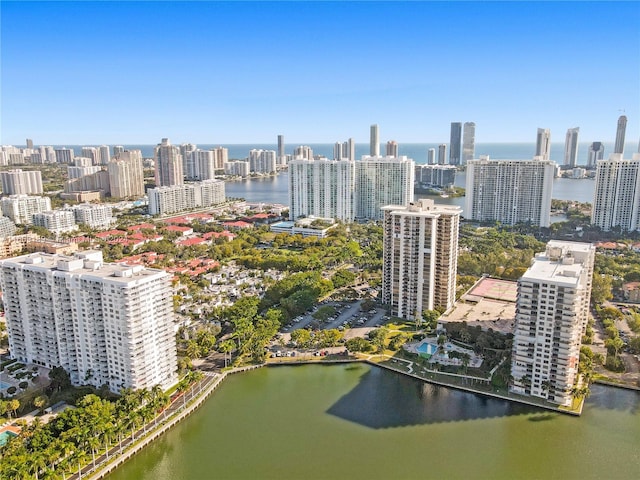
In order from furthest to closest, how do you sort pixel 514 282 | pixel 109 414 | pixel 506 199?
pixel 506 199 → pixel 514 282 → pixel 109 414

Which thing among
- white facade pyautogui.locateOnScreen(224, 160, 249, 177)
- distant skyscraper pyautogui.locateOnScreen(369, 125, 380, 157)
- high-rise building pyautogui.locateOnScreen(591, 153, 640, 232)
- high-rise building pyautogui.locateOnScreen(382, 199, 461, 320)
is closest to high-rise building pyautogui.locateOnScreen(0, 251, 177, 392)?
high-rise building pyautogui.locateOnScreen(382, 199, 461, 320)

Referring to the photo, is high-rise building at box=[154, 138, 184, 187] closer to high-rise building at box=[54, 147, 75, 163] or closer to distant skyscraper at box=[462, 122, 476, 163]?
high-rise building at box=[54, 147, 75, 163]

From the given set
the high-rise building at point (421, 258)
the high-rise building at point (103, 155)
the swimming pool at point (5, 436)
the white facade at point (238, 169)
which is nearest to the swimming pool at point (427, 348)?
the high-rise building at point (421, 258)

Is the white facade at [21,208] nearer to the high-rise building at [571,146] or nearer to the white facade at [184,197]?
the white facade at [184,197]

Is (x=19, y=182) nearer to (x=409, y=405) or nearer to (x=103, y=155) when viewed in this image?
(x=103, y=155)

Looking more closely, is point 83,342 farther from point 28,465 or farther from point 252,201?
point 252,201

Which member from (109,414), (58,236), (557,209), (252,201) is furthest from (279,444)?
(252,201)
